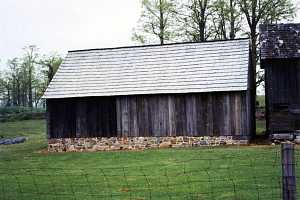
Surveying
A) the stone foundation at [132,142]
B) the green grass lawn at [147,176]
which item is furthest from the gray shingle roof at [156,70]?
the green grass lawn at [147,176]

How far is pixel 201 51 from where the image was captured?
29484 mm

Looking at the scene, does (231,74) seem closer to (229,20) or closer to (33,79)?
(229,20)

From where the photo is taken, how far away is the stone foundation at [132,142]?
26641 mm

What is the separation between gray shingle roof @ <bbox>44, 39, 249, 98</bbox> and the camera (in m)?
27.2

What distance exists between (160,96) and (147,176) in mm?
11953

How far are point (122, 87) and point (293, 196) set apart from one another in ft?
68.2

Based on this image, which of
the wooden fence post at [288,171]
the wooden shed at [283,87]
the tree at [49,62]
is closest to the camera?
the wooden fence post at [288,171]

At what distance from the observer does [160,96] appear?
27.6 meters

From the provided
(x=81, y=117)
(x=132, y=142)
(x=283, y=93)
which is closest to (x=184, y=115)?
(x=132, y=142)

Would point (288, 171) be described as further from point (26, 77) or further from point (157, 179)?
point (26, 77)

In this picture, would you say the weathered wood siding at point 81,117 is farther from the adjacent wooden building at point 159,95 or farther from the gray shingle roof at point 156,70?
the gray shingle roof at point 156,70

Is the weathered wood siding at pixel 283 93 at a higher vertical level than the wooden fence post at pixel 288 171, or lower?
higher

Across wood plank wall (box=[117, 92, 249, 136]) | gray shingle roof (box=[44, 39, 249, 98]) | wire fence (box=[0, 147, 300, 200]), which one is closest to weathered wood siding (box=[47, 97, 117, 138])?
gray shingle roof (box=[44, 39, 249, 98])

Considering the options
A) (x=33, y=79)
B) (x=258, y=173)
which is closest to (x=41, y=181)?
(x=258, y=173)
